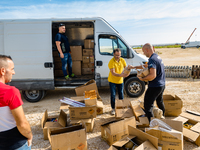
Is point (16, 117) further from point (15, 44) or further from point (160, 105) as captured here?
point (15, 44)

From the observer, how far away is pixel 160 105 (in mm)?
3654

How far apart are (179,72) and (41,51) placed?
744 cm

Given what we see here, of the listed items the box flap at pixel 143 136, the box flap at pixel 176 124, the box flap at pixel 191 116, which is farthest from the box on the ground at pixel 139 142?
the box flap at pixel 191 116

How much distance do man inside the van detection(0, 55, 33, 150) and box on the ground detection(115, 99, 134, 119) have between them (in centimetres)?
249

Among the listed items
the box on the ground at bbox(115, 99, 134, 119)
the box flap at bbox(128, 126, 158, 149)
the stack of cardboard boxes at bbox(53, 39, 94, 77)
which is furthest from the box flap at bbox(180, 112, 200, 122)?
the stack of cardboard boxes at bbox(53, 39, 94, 77)

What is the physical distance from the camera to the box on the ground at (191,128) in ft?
9.82

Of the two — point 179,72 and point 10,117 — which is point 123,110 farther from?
point 179,72

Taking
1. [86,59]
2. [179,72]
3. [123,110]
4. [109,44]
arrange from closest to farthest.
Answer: [123,110], [109,44], [86,59], [179,72]

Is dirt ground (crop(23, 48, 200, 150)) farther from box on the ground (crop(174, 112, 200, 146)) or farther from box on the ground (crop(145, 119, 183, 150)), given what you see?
box on the ground (crop(145, 119, 183, 150))

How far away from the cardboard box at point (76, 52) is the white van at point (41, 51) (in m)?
1.30

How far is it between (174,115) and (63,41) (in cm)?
423

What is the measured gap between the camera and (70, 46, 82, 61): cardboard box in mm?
6605

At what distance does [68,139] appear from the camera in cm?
260

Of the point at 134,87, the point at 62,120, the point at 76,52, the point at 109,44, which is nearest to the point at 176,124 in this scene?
the point at 62,120
